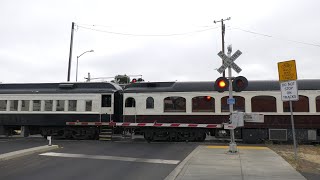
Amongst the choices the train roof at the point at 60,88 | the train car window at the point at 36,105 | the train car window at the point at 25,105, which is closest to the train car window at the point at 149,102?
the train roof at the point at 60,88

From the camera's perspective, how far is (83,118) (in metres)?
21.4

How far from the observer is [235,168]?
10375 millimetres

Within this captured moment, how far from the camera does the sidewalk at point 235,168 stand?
29.8 ft

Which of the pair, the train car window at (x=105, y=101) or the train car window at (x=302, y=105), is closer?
the train car window at (x=302, y=105)

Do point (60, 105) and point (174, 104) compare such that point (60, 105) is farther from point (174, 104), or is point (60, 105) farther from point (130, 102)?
point (174, 104)

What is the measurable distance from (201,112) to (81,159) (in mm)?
8619

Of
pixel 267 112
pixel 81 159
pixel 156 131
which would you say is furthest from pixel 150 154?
pixel 267 112

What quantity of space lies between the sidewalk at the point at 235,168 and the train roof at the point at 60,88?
979 centimetres

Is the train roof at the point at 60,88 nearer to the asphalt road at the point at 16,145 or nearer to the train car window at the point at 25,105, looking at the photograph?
the train car window at the point at 25,105

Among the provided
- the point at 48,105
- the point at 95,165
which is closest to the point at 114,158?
the point at 95,165

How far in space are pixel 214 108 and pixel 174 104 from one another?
231cm

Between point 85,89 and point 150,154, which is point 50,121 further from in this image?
point 150,154

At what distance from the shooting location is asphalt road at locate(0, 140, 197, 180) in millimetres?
9688

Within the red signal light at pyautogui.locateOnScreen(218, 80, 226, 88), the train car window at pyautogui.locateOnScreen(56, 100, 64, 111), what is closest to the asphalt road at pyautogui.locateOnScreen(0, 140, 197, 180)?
the red signal light at pyautogui.locateOnScreen(218, 80, 226, 88)
